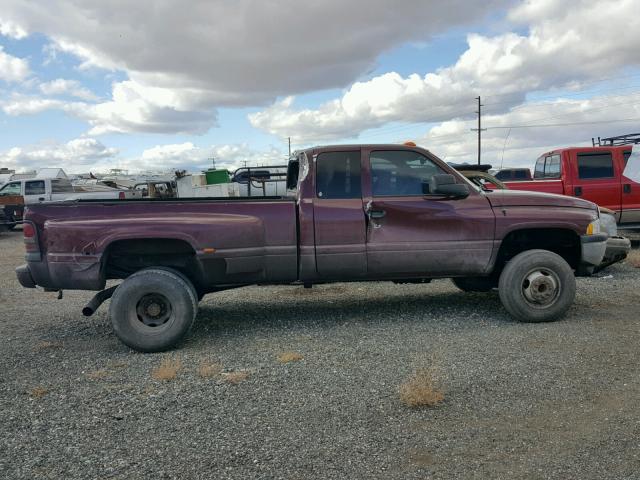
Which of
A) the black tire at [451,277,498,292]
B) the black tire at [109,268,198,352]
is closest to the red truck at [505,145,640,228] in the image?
the black tire at [451,277,498,292]

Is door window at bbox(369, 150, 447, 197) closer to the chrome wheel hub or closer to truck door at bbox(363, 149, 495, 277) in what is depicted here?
truck door at bbox(363, 149, 495, 277)

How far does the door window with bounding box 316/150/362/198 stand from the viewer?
586 centimetres

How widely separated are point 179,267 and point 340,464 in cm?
323

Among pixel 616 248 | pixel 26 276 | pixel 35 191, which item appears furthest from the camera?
pixel 35 191

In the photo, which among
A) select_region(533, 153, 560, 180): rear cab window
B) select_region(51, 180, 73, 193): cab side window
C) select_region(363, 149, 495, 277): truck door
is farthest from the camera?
select_region(51, 180, 73, 193): cab side window

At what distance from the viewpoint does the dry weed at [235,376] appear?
14.6 feet

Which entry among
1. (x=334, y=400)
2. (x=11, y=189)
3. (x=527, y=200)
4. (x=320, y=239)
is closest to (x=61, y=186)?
(x=11, y=189)

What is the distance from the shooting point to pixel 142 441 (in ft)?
11.5

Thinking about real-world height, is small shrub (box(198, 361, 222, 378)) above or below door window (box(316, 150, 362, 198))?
below

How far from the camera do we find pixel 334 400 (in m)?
4.02

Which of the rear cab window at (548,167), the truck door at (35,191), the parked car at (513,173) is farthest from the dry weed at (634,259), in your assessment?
the truck door at (35,191)

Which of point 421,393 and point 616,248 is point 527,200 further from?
point 421,393

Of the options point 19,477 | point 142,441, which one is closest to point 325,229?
point 142,441

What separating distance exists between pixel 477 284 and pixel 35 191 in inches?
716
